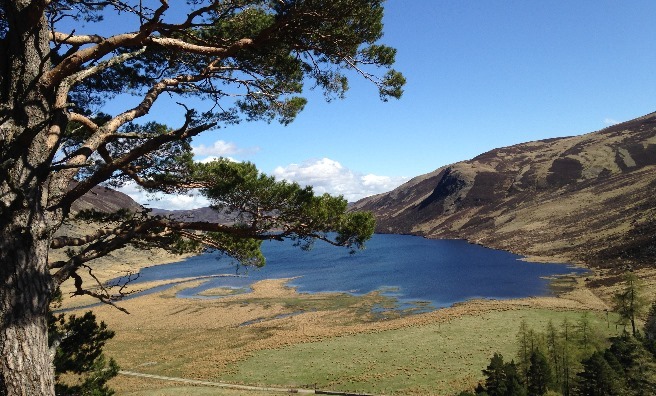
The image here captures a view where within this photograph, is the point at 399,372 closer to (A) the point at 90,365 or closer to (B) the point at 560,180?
(A) the point at 90,365

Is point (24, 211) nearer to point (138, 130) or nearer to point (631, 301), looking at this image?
point (138, 130)

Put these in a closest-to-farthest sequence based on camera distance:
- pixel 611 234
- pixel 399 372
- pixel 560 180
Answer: pixel 399 372 → pixel 611 234 → pixel 560 180

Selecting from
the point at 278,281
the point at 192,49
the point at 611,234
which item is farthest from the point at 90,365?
the point at 611,234

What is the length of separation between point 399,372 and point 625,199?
13188 centimetres

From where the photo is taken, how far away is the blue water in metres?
69.2

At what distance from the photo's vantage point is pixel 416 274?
3521 inches

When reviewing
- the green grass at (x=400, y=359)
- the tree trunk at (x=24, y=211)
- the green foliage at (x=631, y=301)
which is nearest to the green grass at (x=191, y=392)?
the green grass at (x=400, y=359)

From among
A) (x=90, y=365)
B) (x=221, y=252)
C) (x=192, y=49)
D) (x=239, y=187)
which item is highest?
(x=192, y=49)

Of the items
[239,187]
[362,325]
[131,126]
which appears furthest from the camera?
[362,325]

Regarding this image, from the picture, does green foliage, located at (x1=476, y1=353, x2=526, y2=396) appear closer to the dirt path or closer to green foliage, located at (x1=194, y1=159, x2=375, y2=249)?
the dirt path

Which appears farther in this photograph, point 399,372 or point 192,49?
point 399,372

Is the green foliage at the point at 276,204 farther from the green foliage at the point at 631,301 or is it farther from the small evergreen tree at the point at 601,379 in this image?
the green foliage at the point at 631,301

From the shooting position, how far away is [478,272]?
89312mm

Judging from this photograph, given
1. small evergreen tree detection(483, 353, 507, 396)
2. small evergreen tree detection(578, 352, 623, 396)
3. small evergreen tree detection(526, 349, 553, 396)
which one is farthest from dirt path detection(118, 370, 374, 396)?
small evergreen tree detection(578, 352, 623, 396)
